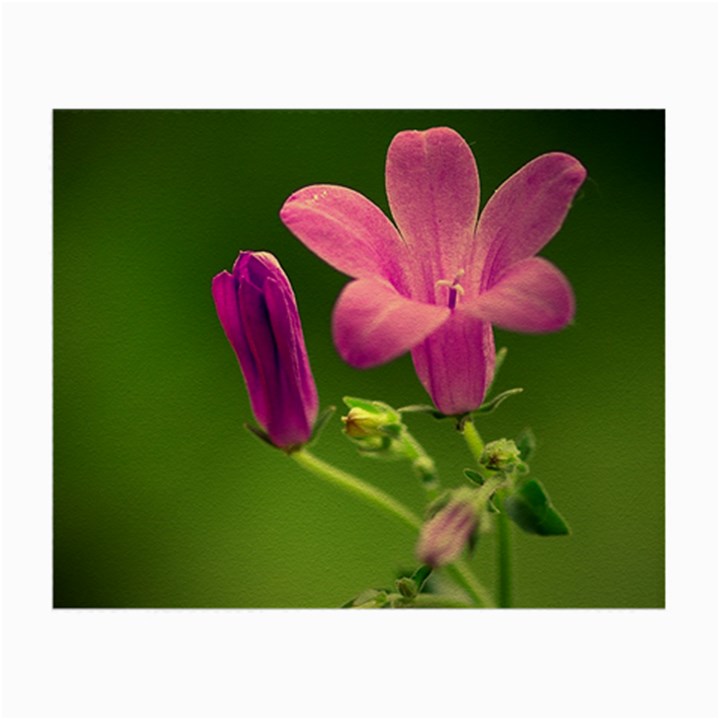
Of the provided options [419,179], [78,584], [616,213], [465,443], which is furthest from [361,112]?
[78,584]

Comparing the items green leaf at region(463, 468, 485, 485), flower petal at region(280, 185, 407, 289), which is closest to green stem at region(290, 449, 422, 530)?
green leaf at region(463, 468, 485, 485)

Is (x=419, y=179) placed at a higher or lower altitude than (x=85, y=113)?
lower

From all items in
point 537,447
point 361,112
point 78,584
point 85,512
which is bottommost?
point 78,584

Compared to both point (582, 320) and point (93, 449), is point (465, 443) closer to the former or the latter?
point (582, 320)

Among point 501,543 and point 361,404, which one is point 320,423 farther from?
point 501,543

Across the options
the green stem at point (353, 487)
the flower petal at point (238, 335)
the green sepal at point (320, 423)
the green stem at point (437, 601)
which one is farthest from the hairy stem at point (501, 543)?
the flower petal at point (238, 335)

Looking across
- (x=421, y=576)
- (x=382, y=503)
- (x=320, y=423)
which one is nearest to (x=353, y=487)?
(x=382, y=503)
